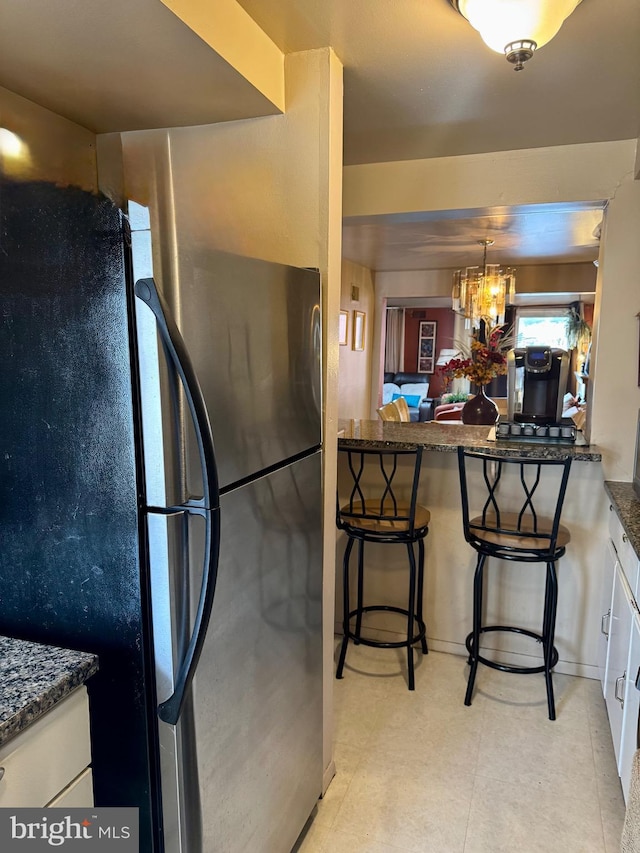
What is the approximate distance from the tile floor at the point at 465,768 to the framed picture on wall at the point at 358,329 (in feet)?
13.7

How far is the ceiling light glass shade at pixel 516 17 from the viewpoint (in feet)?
4.18

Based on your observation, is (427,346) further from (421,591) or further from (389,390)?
(421,591)

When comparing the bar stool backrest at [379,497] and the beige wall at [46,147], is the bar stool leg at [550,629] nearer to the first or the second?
the bar stool backrest at [379,497]

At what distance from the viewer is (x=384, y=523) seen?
2.47 meters

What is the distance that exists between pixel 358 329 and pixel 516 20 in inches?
201

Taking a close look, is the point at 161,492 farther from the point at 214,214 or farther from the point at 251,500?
the point at 214,214

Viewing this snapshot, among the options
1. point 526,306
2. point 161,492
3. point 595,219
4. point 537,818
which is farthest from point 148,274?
point 526,306

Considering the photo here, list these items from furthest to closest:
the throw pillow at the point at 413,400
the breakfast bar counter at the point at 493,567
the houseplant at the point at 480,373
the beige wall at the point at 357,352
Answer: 1. the throw pillow at the point at 413,400
2. the beige wall at the point at 357,352
3. the houseplant at the point at 480,373
4. the breakfast bar counter at the point at 493,567

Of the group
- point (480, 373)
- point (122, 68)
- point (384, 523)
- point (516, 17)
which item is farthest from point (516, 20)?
point (480, 373)

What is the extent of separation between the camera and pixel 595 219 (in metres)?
3.97

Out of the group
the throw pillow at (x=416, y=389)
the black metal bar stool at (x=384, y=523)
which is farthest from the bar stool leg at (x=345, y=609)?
the throw pillow at (x=416, y=389)

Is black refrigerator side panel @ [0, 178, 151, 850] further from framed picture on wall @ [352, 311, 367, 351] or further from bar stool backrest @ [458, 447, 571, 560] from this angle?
framed picture on wall @ [352, 311, 367, 351]

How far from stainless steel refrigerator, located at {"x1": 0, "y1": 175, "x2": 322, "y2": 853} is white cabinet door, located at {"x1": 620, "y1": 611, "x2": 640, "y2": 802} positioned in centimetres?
113

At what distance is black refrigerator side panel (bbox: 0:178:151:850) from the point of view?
3.36 ft
